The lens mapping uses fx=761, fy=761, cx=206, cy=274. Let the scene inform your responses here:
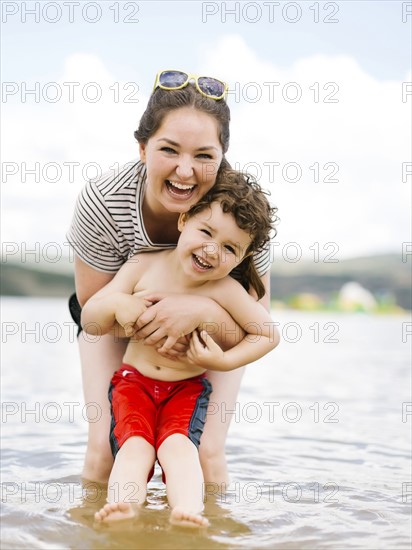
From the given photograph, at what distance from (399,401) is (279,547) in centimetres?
521

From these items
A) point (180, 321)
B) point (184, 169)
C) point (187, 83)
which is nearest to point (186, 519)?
point (180, 321)

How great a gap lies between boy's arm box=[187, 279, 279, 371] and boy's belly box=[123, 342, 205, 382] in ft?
0.69

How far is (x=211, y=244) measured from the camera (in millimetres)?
3586

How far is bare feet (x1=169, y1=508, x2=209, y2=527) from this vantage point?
9.81 ft

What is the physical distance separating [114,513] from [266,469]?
1.88m

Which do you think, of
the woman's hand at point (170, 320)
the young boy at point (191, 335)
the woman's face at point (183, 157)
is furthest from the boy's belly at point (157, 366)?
the woman's face at point (183, 157)

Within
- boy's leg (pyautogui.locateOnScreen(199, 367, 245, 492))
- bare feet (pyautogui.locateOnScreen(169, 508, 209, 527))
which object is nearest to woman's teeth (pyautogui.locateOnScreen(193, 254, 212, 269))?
boy's leg (pyautogui.locateOnScreen(199, 367, 245, 492))

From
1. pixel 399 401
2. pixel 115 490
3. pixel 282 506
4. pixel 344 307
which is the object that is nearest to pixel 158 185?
pixel 115 490

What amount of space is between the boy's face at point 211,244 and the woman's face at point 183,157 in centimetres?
13

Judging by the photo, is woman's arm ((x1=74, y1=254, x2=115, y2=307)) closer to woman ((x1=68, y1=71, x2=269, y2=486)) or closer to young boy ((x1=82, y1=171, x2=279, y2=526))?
woman ((x1=68, y1=71, x2=269, y2=486))

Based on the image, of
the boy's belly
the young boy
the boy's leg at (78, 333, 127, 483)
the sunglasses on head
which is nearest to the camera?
the young boy

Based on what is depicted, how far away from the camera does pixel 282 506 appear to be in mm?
3695

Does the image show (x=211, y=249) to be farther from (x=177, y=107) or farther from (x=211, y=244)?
(x=177, y=107)

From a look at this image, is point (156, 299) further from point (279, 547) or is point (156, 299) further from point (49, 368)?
point (49, 368)
